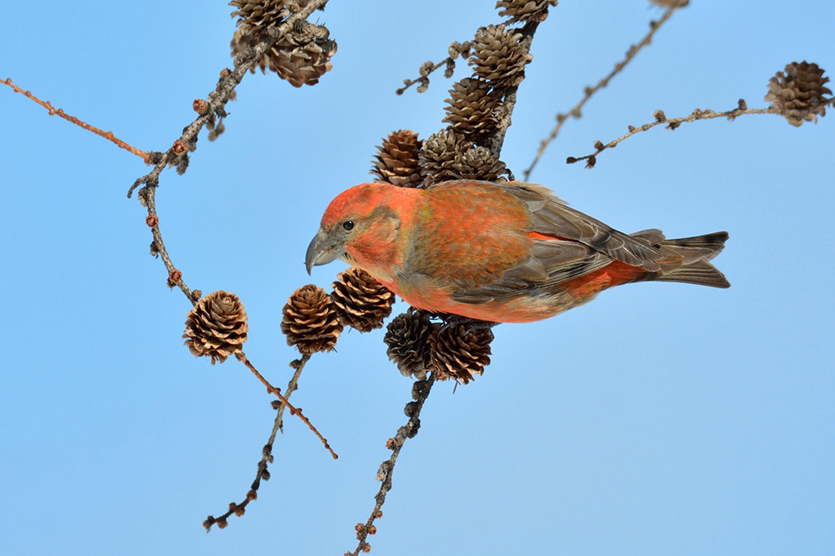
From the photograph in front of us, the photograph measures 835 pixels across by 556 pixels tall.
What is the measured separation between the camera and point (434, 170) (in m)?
2.75

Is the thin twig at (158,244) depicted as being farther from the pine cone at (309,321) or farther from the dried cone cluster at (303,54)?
the dried cone cluster at (303,54)

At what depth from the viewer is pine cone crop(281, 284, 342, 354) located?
2424mm

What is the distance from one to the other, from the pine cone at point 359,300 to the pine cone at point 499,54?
0.97 m

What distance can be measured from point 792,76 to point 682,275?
0.88 m

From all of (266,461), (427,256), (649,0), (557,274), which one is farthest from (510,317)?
(649,0)

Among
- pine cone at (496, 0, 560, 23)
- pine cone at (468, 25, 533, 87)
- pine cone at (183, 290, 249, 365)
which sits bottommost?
pine cone at (183, 290, 249, 365)

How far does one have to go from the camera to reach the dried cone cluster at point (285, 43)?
246 centimetres

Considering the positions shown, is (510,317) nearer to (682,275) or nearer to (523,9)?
(682,275)

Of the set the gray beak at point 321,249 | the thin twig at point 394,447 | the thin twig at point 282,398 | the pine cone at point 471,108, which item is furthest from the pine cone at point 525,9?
the thin twig at point 282,398

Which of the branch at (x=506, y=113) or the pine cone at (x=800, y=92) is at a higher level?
the branch at (x=506, y=113)

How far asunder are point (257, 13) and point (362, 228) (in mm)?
855

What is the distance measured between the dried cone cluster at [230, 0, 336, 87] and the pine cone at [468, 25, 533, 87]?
59 cm

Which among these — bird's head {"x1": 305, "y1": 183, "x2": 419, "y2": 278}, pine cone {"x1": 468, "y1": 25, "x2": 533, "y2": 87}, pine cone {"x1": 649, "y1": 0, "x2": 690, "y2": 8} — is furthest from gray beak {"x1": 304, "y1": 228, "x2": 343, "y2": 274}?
pine cone {"x1": 649, "y1": 0, "x2": 690, "y2": 8}

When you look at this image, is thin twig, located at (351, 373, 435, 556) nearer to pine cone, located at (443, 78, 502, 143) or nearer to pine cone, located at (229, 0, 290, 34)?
pine cone, located at (443, 78, 502, 143)
